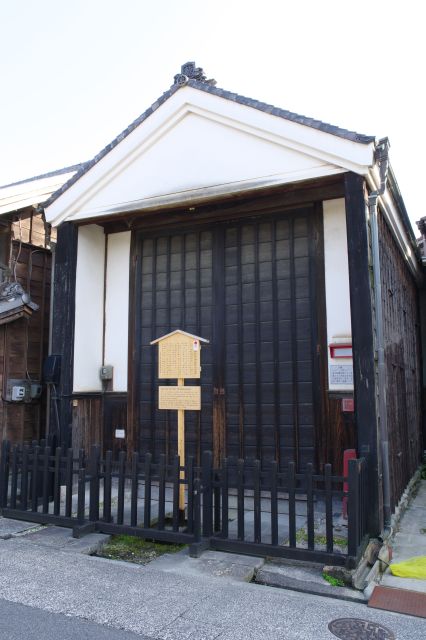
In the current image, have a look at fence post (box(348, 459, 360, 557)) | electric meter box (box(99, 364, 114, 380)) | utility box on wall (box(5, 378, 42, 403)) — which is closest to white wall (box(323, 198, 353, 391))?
fence post (box(348, 459, 360, 557))

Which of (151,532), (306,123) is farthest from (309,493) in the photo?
(306,123)

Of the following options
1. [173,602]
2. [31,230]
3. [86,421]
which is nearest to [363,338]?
[173,602]

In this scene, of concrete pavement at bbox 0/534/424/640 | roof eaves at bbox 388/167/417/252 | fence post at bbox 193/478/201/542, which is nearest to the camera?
concrete pavement at bbox 0/534/424/640

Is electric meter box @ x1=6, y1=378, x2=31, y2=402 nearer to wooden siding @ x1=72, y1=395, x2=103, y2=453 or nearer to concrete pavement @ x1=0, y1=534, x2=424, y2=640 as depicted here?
wooden siding @ x1=72, y1=395, x2=103, y2=453

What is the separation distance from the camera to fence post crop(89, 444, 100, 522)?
6.29 metres

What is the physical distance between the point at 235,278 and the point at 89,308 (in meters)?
2.64

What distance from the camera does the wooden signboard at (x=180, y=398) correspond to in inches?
247

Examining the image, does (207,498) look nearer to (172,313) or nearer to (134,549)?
(134,549)

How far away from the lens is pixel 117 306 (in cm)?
925

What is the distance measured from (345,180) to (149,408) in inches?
195

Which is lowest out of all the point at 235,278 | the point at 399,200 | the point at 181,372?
the point at 181,372

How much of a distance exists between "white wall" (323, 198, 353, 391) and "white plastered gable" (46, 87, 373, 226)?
4.04 feet

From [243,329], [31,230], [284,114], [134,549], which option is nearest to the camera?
[134,549]

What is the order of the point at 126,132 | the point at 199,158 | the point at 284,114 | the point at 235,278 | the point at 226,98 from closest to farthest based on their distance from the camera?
the point at 284,114
the point at 226,98
the point at 199,158
the point at 126,132
the point at 235,278
